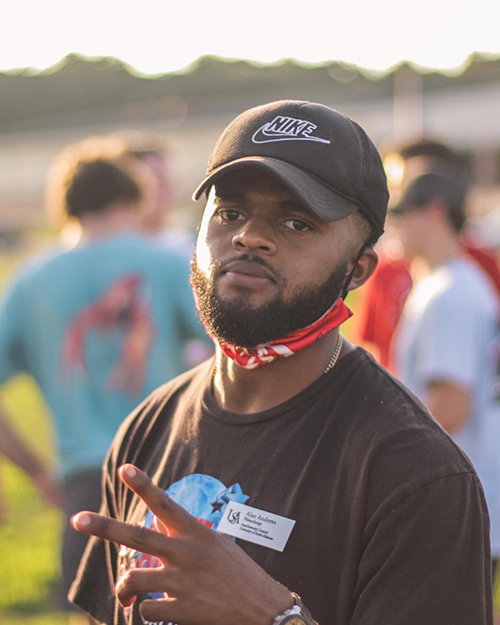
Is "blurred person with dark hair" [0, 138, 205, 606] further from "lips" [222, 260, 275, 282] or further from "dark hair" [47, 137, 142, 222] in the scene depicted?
"lips" [222, 260, 275, 282]

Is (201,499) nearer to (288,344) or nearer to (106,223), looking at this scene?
(288,344)

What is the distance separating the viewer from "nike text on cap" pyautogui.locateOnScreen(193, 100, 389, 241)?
1828mm

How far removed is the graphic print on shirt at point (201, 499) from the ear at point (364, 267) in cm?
54

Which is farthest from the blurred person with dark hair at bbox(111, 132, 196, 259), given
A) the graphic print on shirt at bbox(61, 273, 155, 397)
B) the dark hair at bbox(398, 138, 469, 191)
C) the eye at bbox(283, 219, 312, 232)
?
the eye at bbox(283, 219, 312, 232)

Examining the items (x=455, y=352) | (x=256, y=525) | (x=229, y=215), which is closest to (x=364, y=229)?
(x=229, y=215)

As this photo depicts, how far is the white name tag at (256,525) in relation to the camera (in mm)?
1735

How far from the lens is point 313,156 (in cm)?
185

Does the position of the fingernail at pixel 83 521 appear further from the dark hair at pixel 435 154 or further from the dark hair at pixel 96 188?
the dark hair at pixel 435 154

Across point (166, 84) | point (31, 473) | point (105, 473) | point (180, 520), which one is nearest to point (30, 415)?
point (31, 473)

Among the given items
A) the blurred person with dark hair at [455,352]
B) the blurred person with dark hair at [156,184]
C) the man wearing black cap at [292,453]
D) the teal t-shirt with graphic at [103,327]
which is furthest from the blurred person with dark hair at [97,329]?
the man wearing black cap at [292,453]

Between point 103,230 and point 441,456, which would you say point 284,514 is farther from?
point 103,230

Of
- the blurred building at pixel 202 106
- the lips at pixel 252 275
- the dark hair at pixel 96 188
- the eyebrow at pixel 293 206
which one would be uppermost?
the blurred building at pixel 202 106

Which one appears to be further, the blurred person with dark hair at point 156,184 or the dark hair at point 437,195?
the blurred person with dark hair at point 156,184

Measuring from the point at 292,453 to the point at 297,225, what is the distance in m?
0.49
